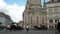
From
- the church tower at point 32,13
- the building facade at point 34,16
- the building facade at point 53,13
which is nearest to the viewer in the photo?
the building facade at point 53,13

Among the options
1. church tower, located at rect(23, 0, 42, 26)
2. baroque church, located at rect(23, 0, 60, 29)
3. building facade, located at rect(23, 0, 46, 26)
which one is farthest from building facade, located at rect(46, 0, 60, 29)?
church tower, located at rect(23, 0, 42, 26)

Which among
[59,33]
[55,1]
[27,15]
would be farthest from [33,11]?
[59,33]

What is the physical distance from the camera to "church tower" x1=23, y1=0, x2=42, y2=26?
378 feet

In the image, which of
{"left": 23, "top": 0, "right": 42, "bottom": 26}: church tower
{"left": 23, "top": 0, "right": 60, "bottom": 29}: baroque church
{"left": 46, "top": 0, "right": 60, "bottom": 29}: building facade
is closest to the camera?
{"left": 46, "top": 0, "right": 60, "bottom": 29}: building facade

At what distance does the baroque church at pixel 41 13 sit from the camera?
9531 cm

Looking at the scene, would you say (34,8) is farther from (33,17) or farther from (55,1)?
(55,1)

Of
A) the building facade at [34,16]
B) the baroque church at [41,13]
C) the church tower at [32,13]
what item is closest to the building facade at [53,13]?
the baroque church at [41,13]

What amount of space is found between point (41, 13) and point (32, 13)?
5.07 m

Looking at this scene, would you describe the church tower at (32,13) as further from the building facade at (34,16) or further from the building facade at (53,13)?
the building facade at (53,13)

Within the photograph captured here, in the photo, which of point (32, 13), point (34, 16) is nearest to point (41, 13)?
point (34, 16)

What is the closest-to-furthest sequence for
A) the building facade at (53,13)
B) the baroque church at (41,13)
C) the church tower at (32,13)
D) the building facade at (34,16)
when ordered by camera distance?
1. the building facade at (53,13)
2. the baroque church at (41,13)
3. the building facade at (34,16)
4. the church tower at (32,13)

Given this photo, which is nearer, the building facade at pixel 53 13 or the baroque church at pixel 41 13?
the building facade at pixel 53 13

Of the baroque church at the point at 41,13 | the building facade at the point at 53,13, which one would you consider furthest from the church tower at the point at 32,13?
the building facade at the point at 53,13

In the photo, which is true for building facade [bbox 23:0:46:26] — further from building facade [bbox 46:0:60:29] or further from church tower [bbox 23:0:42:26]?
building facade [bbox 46:0:60:29]
